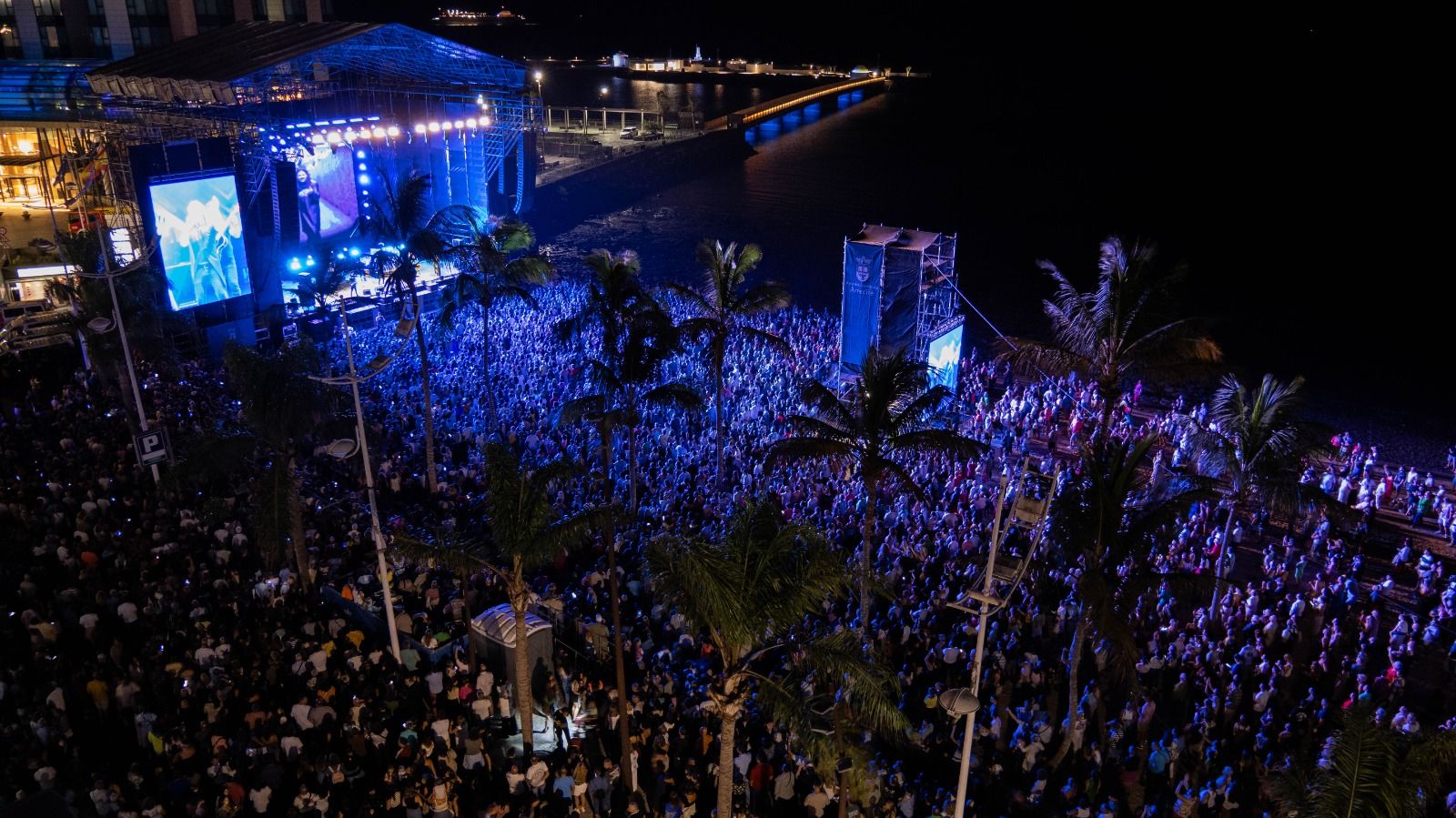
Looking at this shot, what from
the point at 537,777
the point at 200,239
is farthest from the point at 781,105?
the point at 537,777

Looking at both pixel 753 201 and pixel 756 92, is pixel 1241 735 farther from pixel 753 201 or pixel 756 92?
pixel 756 92

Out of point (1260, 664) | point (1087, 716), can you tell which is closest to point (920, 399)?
point (1087, 716)

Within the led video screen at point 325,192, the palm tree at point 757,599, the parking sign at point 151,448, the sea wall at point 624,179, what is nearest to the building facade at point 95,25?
the led video screen at point 325,192

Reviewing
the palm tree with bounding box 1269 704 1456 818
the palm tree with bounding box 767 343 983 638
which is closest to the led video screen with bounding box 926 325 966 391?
the palm tree with bounding box 767 343 983 638

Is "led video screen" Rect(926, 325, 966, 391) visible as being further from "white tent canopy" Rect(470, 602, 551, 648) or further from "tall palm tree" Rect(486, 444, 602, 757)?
"tall palm tree" Rect(486, 444, 602, 757)

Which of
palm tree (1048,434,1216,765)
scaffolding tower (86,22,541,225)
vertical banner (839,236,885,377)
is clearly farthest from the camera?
scaffolding tower (86,22,541,225)

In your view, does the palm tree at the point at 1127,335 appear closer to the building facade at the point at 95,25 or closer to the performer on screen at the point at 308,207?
the performer on screen at the point at 308,207

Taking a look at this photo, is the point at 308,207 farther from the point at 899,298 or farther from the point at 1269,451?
the point at 1269,451
